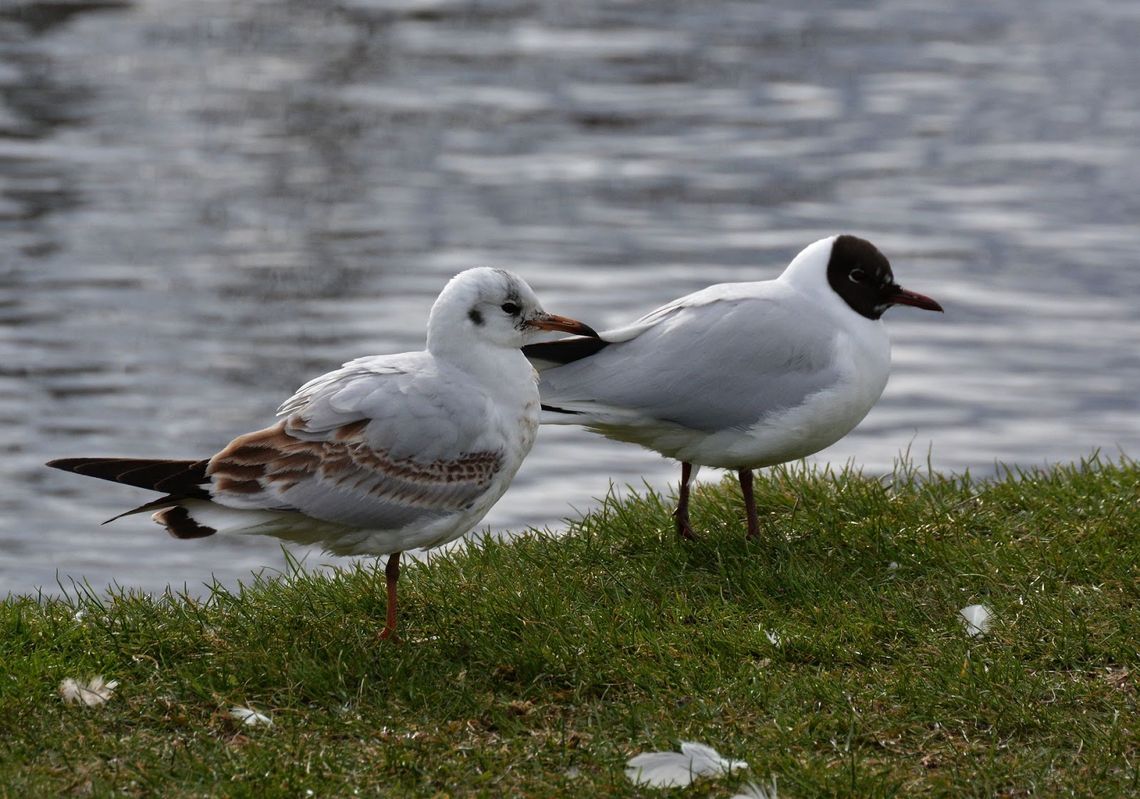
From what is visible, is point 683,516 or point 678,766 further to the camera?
point 683,516

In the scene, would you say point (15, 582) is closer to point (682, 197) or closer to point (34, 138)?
point (682, 197)

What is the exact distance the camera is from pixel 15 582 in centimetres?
1003

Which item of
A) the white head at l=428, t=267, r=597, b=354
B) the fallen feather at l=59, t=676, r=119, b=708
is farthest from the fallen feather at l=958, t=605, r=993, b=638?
the fallen feather at l=59, t=676, r=119, b=708

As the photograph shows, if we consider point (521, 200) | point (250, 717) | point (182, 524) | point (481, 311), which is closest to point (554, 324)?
point (481, 311)

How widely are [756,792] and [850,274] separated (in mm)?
3403

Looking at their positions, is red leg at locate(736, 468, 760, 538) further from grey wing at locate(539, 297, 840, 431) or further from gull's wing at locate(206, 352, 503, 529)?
gull's wing at locate(206, 352, 503, 529)

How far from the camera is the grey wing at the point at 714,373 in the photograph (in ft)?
25.6

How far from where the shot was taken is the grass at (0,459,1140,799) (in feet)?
18.7

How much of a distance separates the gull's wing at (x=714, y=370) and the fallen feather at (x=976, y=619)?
133cm

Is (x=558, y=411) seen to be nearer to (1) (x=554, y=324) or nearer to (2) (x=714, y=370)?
(2) (x=714, y=370)

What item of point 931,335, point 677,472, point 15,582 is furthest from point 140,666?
point 931,335

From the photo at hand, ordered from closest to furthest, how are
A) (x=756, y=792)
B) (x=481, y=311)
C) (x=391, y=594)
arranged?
(x=756, y=792) < (x=391, y=594) < (x=481, y=311)

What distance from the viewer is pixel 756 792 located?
5480 millimetres

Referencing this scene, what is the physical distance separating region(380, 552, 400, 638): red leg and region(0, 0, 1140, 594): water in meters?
3.33
